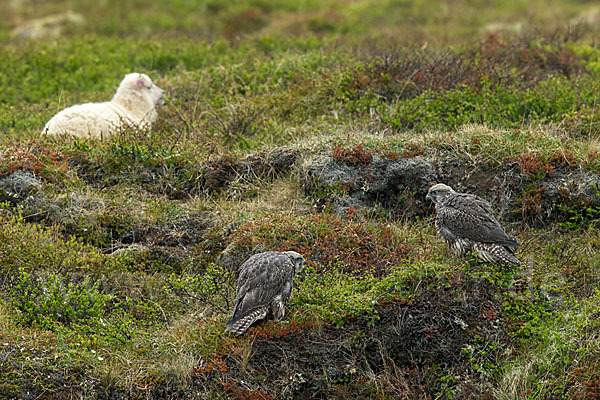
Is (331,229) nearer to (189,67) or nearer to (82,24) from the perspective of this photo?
(189,67)

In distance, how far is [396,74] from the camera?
1274cm

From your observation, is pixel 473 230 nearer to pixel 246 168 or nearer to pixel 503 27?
pixel 246 168

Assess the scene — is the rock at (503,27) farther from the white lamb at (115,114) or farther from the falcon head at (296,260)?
the falcon head at (296,260)

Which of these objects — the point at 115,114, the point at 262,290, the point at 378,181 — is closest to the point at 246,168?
the point at 378,181

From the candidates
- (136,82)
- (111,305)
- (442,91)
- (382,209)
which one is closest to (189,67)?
(136,82)

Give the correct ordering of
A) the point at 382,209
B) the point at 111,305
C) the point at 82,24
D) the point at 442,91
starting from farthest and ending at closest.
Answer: the point at 82,24
the point at 442,91
the point at 382,209
the point at 111,305

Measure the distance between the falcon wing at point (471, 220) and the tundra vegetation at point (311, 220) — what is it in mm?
355

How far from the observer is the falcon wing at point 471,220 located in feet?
24.9

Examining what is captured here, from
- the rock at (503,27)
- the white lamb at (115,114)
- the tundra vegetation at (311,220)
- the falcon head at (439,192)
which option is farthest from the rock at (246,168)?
the rock at (503,27)

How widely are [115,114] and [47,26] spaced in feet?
37.8

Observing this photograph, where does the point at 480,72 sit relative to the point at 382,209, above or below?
above

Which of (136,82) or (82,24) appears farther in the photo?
(82,24)

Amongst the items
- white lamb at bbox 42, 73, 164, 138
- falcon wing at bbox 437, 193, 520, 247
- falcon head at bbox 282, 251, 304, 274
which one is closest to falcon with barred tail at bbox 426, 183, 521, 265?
falcon wing at bbox 437, 193, 520, 247

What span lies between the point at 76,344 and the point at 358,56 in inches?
356
